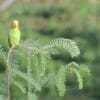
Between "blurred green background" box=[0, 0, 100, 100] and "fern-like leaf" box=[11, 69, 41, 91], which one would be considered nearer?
"fern-like leaf" box=[11, 69, 41, 91]

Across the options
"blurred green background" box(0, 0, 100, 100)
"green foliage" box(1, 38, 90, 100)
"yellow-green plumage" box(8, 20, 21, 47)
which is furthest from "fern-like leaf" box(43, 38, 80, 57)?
"blurred green background" box(0, 0, 100, 100)

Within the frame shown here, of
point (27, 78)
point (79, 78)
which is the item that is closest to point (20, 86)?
point (27, 78)

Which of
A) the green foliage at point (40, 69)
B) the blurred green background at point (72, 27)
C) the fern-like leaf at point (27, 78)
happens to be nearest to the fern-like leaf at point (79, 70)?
the green foliage at point (40, 69)

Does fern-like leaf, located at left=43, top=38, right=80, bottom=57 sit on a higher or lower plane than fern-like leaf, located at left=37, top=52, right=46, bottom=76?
higher

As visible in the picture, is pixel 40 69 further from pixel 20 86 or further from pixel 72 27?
pixel 72 27

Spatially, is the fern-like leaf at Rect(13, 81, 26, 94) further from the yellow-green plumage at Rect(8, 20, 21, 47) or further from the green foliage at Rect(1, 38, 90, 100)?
the yellow-green plumage at Rect(8, 20, 21, 47)

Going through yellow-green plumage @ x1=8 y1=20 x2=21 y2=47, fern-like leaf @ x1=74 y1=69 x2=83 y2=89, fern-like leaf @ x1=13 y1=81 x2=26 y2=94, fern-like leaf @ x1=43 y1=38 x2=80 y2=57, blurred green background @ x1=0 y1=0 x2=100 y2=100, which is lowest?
fern-like leaf @ x1=13 y1=81 x2=26 y2=94

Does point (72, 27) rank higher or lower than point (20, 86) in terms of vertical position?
higher

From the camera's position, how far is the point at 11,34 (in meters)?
1.36

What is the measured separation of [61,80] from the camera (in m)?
1.29

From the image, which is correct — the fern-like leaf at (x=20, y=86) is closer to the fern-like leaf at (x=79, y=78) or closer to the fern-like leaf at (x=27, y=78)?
the fern-like leaf at (x=27, y=78)

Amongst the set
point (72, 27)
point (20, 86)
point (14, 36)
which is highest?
point (72, 27)

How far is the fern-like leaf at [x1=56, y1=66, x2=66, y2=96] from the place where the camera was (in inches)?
50.5

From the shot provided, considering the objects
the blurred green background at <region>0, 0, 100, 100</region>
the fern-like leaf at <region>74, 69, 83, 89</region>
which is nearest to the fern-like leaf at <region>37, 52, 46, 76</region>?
the fern-like leaf at <region>74, 69, 83, 89</region>
